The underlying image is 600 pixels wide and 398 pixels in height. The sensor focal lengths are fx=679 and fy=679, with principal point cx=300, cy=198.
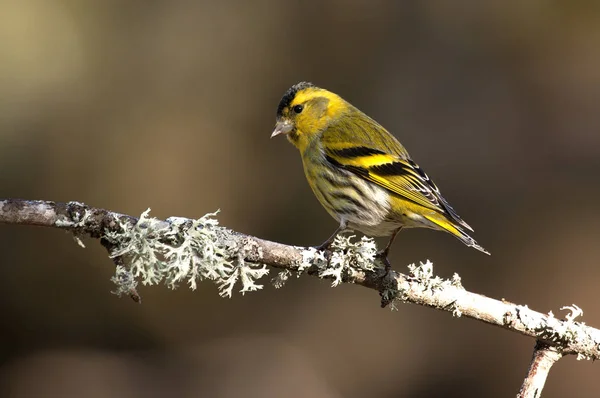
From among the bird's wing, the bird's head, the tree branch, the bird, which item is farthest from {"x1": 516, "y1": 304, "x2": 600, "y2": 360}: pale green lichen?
the bird's head

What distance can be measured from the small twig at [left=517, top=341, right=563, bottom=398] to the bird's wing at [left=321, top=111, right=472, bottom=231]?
0.74 meters

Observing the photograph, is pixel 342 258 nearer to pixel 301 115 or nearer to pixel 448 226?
pixel 448 226

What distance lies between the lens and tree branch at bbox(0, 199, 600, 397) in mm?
2309

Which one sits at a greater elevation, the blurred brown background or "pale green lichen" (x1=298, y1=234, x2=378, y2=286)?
the blurred brown background

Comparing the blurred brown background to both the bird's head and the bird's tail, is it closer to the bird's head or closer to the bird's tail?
the bird's head

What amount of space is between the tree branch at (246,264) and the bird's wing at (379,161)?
0.59 metres

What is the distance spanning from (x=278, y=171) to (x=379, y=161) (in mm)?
2749

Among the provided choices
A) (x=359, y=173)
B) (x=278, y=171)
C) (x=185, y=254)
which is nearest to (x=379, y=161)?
(x=359, y=173)

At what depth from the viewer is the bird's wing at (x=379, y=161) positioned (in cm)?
351

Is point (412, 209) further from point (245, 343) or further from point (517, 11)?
point (517, 11)

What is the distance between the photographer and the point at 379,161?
12.4 ft

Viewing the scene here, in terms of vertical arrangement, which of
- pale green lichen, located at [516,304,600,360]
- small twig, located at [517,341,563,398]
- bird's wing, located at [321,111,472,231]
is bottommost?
small twig, located at [517,341,563,398]

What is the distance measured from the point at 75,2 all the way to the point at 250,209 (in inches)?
102

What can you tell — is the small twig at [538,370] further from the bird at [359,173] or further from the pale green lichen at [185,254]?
the pale green lichen at [185,254]
